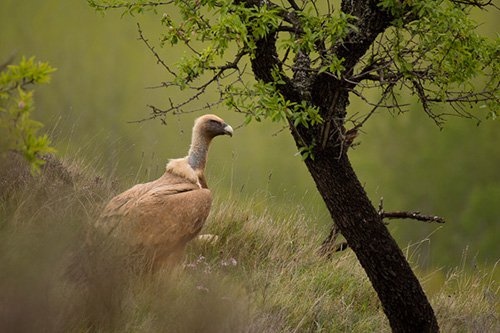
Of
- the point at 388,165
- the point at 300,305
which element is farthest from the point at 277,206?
the point at 388,165

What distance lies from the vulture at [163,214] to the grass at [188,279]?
8.2 inches

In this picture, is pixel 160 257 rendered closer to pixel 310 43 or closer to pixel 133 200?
pixel 133 200

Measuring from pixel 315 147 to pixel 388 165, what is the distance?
27.4 m

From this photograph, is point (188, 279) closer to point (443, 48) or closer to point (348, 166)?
point (348, 166)

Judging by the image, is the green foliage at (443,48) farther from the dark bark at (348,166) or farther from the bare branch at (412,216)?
the bare branch at (412,216)

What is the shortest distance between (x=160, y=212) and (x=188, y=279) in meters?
1.16

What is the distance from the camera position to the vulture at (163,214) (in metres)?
6.36

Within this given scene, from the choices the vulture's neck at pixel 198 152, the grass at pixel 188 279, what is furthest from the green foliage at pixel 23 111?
the vulture's neck at pixel 198 152

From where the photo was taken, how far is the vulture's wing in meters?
6.41

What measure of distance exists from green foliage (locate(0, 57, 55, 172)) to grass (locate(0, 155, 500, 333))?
92 centimetres

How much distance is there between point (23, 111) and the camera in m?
3.64

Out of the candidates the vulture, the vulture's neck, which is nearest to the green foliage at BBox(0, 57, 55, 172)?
the vulture

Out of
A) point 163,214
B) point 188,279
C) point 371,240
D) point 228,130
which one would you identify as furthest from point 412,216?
point 188,279

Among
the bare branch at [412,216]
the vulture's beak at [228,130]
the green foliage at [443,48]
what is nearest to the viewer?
the green foliage at [443,48]
